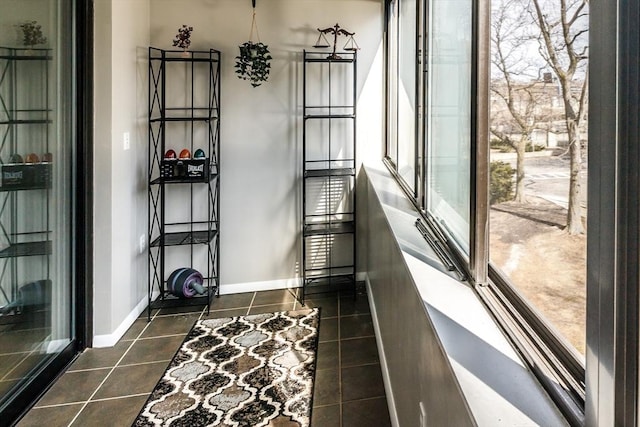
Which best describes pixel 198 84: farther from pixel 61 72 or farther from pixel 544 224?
pixel 544 224

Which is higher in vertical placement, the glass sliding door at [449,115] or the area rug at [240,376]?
the glass sliding door at [449,115]

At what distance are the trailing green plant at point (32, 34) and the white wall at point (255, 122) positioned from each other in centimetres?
71

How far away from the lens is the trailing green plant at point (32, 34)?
6.51 feet

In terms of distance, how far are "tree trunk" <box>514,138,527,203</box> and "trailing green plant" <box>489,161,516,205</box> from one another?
34mm

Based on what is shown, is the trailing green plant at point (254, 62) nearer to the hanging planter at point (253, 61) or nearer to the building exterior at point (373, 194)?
the hanging planter at point (253, 61)

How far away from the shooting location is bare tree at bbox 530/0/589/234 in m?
0.66

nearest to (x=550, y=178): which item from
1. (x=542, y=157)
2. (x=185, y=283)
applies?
(x=542, y=157)

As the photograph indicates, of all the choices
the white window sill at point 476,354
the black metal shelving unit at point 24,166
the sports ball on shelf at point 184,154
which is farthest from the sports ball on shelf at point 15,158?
the white window sill at point 476,354

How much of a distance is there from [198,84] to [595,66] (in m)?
3.08

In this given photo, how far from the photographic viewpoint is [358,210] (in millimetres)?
3502

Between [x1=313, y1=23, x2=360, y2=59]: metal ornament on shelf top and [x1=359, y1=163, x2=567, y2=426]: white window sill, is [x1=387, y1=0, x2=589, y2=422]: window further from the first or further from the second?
[x1=313, y1=23, x2=360, y2=59]: metal ornament on shelf top

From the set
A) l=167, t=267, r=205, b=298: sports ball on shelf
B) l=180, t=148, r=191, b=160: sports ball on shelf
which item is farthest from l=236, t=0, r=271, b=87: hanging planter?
l=167, t=267, r=205, b=298: sports ball on shelf

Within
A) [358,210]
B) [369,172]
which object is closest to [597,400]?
[369,172]

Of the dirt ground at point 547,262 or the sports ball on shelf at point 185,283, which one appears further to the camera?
the sports ball on shelf at point 185,283
